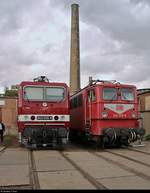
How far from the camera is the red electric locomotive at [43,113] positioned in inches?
727

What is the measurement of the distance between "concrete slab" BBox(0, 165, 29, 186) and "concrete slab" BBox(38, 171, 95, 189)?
426 mm

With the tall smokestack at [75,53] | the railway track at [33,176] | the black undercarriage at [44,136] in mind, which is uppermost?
the tall smokestack at [75,53]

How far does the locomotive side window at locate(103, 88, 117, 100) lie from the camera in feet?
61.0

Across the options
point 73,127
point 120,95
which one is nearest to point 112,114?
point 120,95

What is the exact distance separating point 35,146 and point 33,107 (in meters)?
2.02

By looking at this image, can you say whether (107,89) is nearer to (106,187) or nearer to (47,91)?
(47,91)

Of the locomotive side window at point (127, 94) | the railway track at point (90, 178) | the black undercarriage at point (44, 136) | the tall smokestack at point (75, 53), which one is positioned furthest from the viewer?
the tall smokestack at point (75, 53)

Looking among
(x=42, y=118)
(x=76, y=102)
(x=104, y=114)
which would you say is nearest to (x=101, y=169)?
(x=104, y=114)

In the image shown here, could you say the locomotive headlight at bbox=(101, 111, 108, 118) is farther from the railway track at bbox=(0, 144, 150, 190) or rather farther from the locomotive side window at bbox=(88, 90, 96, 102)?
the railway track at bbox=(0, 144, 150, 190)

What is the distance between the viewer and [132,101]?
19.1 metres

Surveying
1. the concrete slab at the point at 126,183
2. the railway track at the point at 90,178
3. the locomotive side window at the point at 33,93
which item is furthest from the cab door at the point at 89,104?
the concrete slab at the point at 126,183

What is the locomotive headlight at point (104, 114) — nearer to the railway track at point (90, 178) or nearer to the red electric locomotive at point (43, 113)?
the red electric locomotive at point (43, 113)

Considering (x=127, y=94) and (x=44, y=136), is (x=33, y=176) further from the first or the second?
(x=127, y=94)

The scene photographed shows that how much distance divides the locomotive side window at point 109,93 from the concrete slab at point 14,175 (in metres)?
7.32
